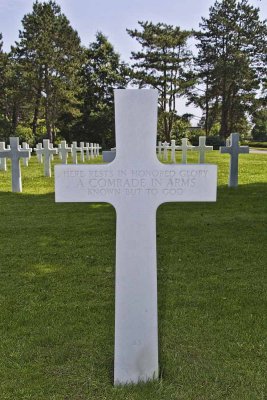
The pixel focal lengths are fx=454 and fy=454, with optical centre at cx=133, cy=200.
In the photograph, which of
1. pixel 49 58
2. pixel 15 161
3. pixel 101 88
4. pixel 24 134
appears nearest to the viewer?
pixel 15 161

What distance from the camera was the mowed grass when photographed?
2.43 metres

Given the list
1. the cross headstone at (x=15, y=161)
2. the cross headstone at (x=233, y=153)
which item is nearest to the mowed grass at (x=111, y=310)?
the cross headstone at (x=15, y=161)

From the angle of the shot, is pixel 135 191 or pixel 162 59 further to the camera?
pixel 162 59

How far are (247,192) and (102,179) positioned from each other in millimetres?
7469

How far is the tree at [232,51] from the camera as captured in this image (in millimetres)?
41344

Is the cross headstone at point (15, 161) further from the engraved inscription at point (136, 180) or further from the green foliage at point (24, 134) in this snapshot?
the green foliage at point (24, 134)

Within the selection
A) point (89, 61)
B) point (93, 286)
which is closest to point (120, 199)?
point (93, 286)

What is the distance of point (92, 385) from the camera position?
2422 mm

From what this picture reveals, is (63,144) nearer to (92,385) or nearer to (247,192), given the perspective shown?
(247,192)

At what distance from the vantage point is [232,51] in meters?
42.0

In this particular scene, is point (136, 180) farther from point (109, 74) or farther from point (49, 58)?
point (109, 74)

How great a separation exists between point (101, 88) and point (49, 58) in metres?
8.47

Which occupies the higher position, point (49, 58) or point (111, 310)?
point (49, 58)

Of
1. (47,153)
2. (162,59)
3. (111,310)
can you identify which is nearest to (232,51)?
(162,59)
